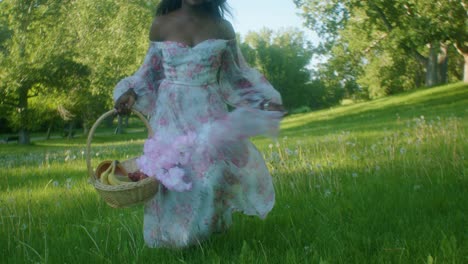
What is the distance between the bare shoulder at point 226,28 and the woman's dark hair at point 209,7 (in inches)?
2.8

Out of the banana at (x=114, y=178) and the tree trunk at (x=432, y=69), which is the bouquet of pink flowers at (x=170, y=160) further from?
the tree trunk at (x=432, y=69)

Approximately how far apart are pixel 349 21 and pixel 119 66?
53.7 feet

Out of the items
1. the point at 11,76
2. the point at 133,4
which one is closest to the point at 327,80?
the point at 133,4

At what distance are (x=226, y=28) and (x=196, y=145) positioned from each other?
1.05 metres

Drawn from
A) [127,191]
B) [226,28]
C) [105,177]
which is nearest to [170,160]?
[127,191]

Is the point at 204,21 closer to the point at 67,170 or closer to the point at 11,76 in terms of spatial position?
the point at 67,170

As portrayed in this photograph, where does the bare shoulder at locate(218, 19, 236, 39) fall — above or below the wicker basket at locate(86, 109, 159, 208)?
above

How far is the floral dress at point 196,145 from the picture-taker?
10.5ft

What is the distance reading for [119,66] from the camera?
35.0m

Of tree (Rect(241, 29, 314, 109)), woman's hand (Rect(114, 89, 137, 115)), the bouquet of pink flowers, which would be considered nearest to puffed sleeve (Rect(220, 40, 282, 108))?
woman's hand (Rect(114, 89, 137, 115))

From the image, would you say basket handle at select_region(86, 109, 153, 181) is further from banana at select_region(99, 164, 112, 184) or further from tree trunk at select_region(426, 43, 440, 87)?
tree trunk at select_region(426, 43, 440, 87)

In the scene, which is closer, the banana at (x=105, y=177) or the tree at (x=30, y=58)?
the banana at (x=105, y=177)

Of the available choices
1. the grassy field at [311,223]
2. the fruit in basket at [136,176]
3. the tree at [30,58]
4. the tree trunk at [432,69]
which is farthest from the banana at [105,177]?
the tree trunk at [432,69]

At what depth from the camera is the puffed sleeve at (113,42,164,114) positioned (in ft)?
12.6
